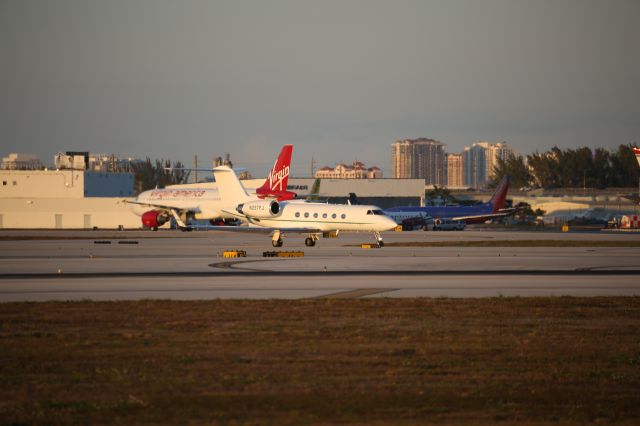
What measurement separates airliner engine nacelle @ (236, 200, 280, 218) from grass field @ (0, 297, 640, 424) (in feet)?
101

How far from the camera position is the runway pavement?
91.4ft

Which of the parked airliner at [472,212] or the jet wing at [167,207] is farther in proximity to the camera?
the parked airliner at [472,212]

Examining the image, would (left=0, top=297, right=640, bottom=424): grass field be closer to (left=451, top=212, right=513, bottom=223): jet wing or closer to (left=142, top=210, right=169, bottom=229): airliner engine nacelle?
(left=142, top=210, right=169, bottom=229): airliner engine nacelle

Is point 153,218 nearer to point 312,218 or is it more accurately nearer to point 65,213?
point 65,213

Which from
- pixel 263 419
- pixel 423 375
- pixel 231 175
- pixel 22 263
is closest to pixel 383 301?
pixel 423 375

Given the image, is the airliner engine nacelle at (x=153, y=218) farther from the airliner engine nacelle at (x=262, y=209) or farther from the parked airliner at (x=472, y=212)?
the airliner engine nacelle at (x=262, y=209)

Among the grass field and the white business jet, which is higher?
the white business jet

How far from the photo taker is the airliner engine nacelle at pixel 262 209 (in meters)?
54.6

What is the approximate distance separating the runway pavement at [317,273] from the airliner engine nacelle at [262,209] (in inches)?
144

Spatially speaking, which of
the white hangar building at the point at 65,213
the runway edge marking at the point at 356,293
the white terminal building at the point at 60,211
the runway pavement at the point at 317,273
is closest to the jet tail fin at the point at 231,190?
the runway pavement at the point at 317,273

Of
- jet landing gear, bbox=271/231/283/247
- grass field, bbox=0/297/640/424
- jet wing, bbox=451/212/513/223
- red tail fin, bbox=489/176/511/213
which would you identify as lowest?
grass field, bbox=0/297/640/424

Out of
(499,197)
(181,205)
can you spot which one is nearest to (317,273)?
(181,205)

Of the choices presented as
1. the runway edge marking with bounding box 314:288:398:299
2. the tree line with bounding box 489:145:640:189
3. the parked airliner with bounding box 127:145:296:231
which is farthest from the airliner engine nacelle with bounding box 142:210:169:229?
the tree line with bounding box 489:145:640:189

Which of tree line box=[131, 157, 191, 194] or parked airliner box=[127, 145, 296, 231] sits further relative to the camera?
tree line box=[131, 157, 191, 194]
